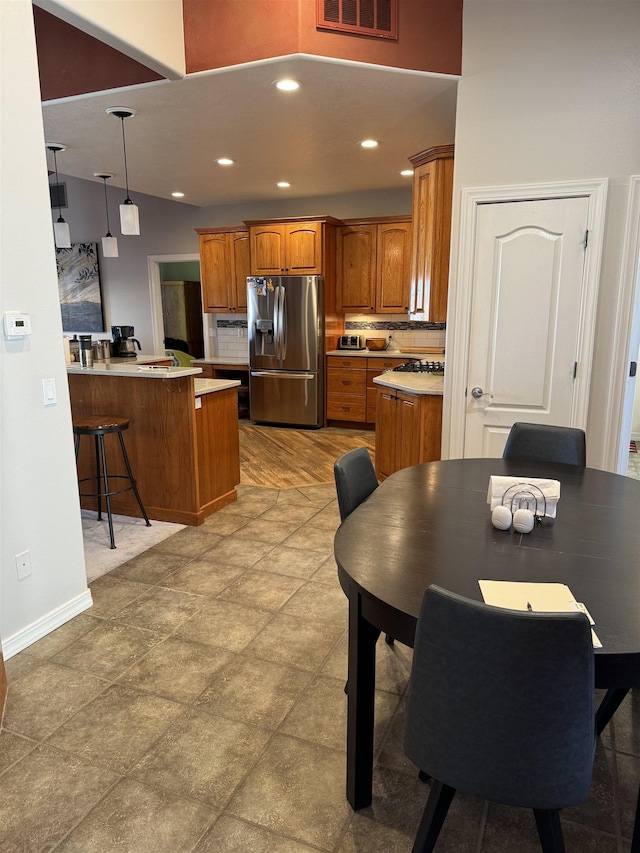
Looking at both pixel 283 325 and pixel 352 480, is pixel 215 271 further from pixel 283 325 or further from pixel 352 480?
Answer: pixel 352 480

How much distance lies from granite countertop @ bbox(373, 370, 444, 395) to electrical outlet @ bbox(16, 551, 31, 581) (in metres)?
2.54

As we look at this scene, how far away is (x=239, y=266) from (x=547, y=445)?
17.6 ft

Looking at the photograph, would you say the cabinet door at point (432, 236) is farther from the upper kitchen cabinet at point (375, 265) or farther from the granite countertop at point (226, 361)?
the granite countertop at point (226, 361)

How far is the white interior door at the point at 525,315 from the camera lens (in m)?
3.17

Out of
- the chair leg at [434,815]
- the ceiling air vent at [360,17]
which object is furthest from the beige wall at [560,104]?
the chair leg at [434,815]

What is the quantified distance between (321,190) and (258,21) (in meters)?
3.60

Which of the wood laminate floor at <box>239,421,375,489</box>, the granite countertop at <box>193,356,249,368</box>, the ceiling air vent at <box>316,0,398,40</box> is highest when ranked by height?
the ceiling air vent at <box>316,0,398,40</box>

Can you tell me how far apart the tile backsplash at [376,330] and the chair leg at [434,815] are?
5.71 meters

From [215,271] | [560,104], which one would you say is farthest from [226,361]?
[560,104]

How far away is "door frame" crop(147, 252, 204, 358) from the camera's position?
7.69m

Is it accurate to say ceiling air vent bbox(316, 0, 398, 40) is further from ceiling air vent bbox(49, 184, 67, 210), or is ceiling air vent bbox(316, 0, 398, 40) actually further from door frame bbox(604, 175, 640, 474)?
ceiling air vent bbox(49, 184, 67, 210)

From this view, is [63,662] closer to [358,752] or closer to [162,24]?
[358,752]

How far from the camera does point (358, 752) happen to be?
5.08 feet

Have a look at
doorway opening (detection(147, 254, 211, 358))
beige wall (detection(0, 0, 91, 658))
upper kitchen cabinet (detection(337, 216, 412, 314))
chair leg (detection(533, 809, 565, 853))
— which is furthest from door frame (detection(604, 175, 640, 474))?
doorway opening (detection(147, 254, 211, 358))
